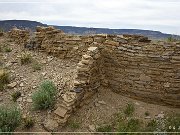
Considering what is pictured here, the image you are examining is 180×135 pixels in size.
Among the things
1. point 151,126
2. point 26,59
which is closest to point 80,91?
point 151,126

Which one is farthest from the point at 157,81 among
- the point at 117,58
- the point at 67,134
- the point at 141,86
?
the point at 67,134

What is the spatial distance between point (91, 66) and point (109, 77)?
938 millimetres

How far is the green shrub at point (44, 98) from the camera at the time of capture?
449 inches

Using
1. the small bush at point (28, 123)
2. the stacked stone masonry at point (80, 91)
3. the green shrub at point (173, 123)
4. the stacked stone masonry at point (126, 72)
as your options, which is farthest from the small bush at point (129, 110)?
the small bush at point (28, 123)

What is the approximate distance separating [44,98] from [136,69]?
296 centimetres

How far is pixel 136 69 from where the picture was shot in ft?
39.4

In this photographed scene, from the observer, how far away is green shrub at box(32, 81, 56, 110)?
11406 millimetres

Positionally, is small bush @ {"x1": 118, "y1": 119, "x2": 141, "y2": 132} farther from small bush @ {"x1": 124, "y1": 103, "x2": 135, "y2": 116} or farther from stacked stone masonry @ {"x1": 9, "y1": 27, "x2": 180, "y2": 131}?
stacked stone masonry @ {"x1": 9, "y1": 27, "x2": 180, "y2": 131}

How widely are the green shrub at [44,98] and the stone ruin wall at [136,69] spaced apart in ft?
2.56

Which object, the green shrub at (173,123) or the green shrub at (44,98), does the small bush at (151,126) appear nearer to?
the green shrub at (173,123)

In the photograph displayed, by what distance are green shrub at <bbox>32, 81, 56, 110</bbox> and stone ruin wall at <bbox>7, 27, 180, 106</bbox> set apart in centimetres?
78

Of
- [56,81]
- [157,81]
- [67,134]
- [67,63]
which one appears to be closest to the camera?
[67,134]

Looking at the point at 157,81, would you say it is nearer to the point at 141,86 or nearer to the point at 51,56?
the point at 141,86

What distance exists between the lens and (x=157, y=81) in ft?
38.6
